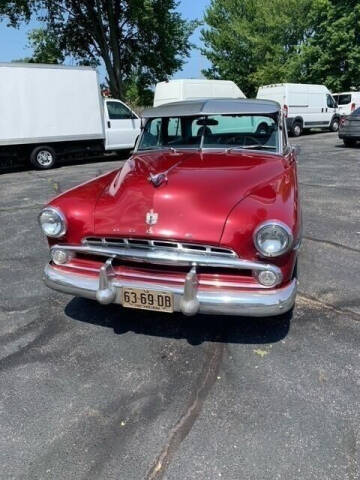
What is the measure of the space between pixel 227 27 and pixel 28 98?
29867mm

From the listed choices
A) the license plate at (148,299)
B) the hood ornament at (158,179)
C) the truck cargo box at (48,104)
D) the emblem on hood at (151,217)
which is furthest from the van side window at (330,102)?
the license plate at (148,299)

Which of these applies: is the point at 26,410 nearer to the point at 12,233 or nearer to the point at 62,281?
the point at 62,281

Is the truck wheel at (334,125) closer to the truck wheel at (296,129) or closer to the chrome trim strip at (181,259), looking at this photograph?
the truck wheel at (296,129)

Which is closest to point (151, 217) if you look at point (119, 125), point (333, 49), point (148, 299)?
point (148, 299)

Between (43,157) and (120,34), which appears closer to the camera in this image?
(43,157)

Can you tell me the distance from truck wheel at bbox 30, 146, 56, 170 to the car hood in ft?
32.8

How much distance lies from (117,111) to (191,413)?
13.1 meters

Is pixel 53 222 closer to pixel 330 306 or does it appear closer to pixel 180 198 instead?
pixel 180 198

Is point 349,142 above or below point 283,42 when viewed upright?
below

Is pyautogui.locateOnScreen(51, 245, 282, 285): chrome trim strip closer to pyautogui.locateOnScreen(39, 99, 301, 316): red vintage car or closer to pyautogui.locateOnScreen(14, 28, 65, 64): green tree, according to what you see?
pyautogui.locateOnScreen(39, 99, 301, 316): red vintage car

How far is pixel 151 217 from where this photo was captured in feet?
10.5

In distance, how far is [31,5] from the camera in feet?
71.7

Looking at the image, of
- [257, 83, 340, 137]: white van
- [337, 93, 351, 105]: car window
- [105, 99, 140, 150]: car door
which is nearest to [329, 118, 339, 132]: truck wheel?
[257, 83, 340, 137]: white van

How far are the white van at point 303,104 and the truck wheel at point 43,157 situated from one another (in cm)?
1152
